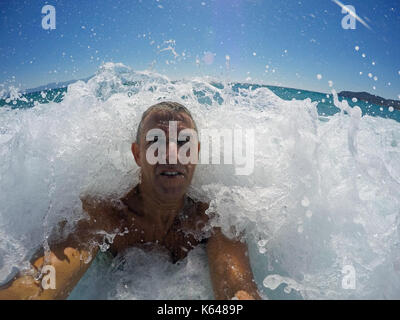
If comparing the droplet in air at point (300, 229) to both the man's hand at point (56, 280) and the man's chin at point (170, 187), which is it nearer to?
the man's chin at point (170, 187)

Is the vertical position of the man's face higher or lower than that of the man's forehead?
lower

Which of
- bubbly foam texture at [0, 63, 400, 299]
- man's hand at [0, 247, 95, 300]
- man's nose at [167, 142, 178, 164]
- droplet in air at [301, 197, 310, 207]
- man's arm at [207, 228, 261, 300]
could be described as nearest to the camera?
man's hand at [0, 247, 95, 300]

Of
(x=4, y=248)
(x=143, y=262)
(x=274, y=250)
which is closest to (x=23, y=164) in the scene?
(x=4, y=248)

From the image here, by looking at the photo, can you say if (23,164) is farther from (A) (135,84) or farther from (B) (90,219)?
(A) (135,84)

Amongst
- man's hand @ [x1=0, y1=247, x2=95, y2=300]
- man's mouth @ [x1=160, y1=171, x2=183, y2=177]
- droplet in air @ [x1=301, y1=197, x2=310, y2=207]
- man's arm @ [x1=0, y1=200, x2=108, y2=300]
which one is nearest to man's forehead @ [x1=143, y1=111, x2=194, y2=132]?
man's mouth @ [x1=160, y1=171, x2=183, y2=177]

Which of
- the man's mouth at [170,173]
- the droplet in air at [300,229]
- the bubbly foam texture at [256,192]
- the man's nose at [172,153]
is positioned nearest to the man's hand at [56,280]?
the bubbly foam texture at [256,192]

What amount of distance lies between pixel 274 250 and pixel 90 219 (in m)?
1.59

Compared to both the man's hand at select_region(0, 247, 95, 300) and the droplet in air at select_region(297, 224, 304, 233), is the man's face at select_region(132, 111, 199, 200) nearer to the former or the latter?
the man's hand at select_region(0, 247, 95, 300)

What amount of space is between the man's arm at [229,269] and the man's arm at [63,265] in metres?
0.91

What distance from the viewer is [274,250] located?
2.47 meters

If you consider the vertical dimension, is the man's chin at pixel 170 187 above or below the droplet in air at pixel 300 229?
above

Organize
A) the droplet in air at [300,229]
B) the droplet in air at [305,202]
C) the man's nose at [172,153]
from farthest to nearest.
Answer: the droplet in air at [305,202], the droplet in air at [300,229], the man's nose at [172,153]

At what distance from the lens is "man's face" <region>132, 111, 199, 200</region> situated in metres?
2.11

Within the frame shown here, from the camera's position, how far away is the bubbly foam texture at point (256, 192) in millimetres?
2221
